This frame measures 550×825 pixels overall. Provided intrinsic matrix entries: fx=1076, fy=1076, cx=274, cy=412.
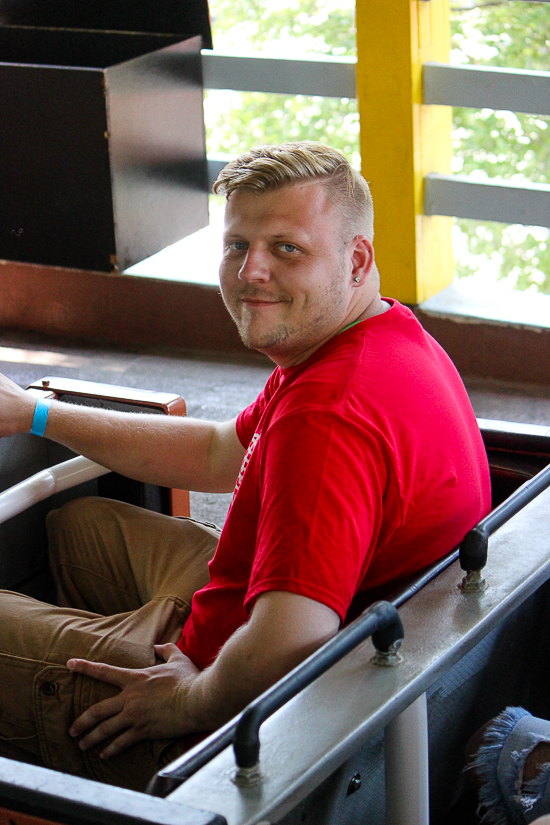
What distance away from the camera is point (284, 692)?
930 mm

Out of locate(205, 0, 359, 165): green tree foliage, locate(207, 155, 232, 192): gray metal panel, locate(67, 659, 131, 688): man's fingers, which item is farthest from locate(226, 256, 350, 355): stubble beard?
locate(205, 0, 359, 165): green tree foliage

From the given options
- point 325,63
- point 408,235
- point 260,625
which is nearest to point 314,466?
point 260,625

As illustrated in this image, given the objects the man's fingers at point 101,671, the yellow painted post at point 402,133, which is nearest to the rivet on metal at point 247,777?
the man's fingers at point 101,671

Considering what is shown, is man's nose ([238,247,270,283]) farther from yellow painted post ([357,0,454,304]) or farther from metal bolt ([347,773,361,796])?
yellow painted post ([357,0,454,304])

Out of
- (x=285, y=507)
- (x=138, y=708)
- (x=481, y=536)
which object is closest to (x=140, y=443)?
(x=138, y=708)

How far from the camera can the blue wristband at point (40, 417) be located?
179 cm

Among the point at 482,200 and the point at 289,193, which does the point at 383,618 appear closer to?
the point at 289,193

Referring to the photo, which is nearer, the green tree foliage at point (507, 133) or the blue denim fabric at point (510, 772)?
the blue denim fabric at point (510, 772)

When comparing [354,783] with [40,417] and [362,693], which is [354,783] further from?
[40,417]

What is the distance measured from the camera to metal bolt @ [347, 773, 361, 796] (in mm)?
1112

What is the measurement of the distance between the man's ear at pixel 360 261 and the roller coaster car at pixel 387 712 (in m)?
0.35

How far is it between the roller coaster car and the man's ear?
13.6 inches

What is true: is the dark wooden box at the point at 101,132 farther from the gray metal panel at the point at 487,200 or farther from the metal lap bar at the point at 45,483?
the metal lap bar at the point at 45,483

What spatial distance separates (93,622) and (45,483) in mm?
348
